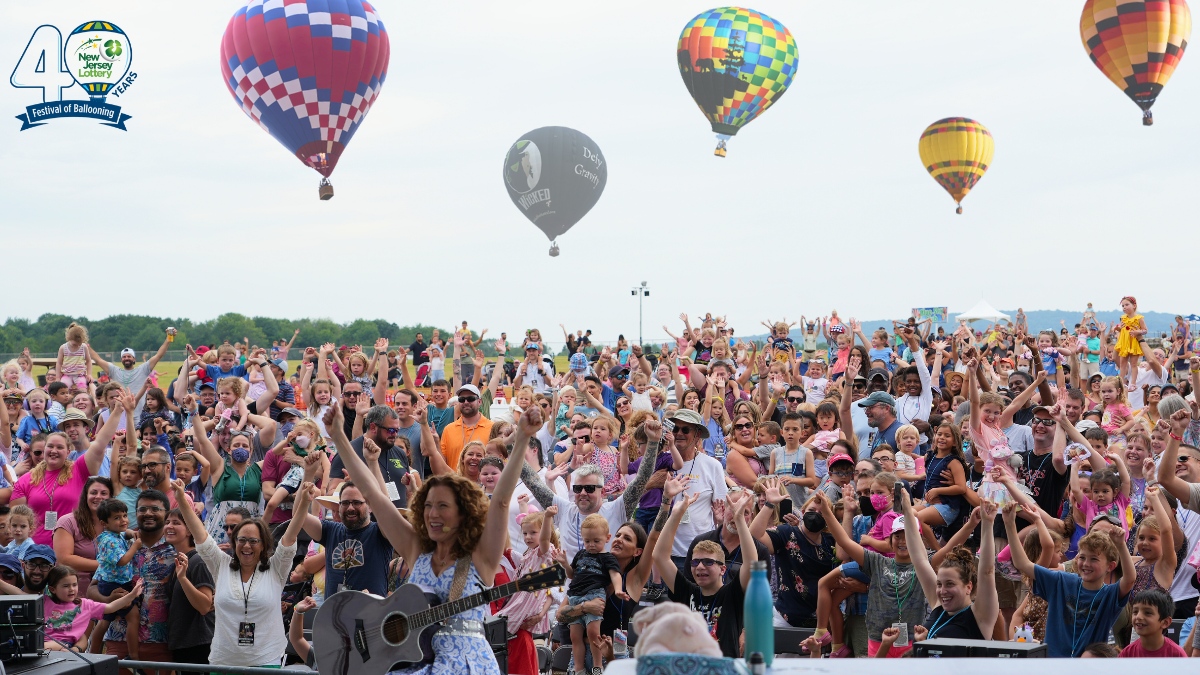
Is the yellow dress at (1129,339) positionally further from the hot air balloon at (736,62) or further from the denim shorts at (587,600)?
the denim shorts at (587,600)

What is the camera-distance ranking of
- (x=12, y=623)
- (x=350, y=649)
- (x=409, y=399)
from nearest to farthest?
(x=350, y=649) → (x=12, y=623) → (x=409, y=399)

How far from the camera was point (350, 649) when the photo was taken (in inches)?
199

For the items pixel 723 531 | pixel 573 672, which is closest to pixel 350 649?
pixel 573 672

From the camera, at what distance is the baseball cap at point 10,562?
774 cm

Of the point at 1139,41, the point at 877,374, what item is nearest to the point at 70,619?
the point at 877,374

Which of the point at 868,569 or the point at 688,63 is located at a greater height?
the point at 688,63

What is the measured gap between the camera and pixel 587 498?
8188 mm

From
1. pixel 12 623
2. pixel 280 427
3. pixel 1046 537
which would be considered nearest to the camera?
pixel 12 623

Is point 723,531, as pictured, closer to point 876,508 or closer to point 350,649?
point 876,508

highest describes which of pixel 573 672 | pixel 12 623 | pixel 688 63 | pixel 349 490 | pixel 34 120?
pixel 688 63

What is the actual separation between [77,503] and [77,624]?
1.70m

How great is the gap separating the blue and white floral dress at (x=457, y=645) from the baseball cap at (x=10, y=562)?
4180 millimetres

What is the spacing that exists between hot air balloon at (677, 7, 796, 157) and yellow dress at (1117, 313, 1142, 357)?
1290cm

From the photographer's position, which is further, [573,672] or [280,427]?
[280,427]
